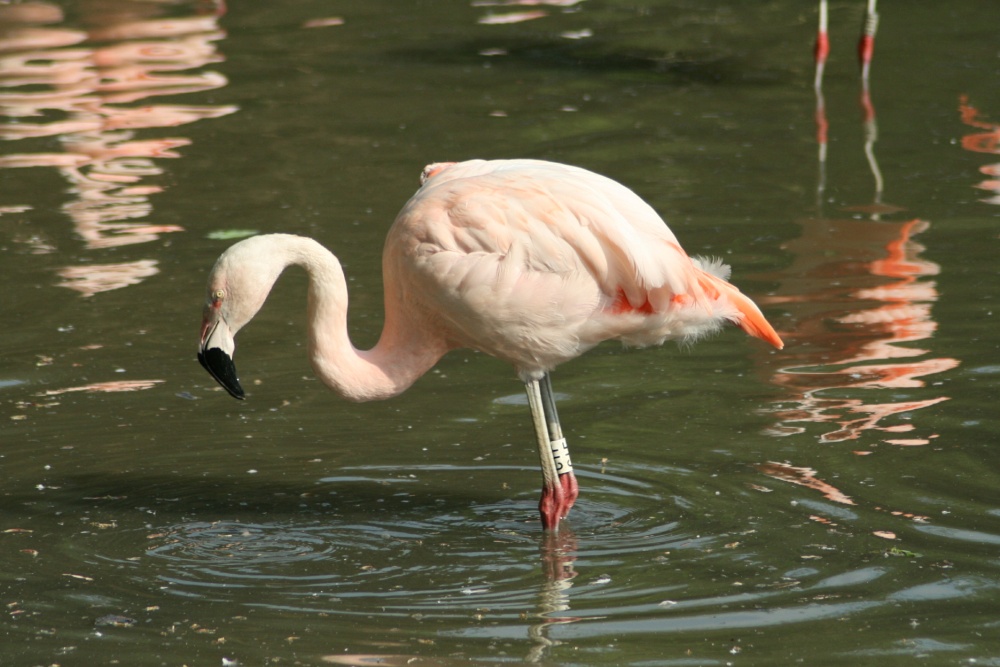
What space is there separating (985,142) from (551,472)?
547cm

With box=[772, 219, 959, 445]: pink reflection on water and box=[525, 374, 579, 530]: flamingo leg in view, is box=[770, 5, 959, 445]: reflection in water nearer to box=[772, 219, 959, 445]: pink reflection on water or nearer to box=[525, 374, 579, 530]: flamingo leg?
box=[772, 219, 959, 445]: pink reflection on water

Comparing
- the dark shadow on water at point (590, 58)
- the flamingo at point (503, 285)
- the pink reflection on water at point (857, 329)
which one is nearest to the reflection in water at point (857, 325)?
the pink reflection on water at point (857, 329)

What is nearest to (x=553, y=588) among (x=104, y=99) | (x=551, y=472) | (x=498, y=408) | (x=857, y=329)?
(x=551, y=472)

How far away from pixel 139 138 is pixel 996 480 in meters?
6.80

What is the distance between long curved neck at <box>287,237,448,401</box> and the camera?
4816 mm

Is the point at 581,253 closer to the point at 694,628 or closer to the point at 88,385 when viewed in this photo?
the point at 694,628

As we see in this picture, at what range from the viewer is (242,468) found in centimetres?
551

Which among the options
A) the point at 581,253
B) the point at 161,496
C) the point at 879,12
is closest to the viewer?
the point at 581,253

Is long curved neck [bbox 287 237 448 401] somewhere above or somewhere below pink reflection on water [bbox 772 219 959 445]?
above

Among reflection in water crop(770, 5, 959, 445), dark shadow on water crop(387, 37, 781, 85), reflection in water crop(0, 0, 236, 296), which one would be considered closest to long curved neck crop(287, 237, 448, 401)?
reflection in water crop(770, 5, 959, 445)

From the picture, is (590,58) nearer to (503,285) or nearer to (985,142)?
(985,142)

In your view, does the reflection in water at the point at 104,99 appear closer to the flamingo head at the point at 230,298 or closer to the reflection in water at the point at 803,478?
the flamingo head at the point at 230,298

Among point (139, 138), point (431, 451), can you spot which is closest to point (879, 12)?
point (139, 138)

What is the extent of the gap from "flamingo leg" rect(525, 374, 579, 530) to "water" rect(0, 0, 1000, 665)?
11 cm
